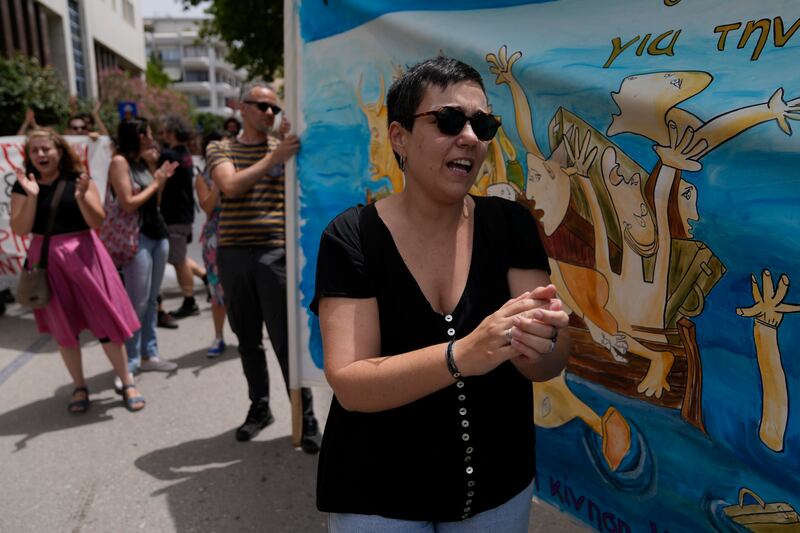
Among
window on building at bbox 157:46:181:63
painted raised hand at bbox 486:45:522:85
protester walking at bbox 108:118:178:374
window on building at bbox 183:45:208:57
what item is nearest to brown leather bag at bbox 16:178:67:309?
protester walking at bbox 108:118:178:374

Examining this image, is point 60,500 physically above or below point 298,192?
below

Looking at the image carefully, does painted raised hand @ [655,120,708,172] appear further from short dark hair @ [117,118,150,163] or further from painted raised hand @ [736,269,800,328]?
short dark hair @ [117,118,150,163]

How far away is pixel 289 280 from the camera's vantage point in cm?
307

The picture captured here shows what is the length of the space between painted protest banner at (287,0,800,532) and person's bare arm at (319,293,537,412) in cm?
82

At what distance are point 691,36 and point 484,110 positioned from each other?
0.68 m

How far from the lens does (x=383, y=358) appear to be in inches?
50.7

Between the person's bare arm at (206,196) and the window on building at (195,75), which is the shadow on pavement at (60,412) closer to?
the person's bare arm at (206,196)

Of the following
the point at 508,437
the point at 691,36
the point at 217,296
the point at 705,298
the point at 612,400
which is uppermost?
the point at 691,36

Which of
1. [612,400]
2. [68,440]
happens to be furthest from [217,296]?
[612,400]

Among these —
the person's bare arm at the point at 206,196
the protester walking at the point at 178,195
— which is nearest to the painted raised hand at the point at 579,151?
the person's bare arm at the point at 206,196

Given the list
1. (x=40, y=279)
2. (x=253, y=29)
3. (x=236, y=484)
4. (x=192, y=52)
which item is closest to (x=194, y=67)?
(x=192, y=52)

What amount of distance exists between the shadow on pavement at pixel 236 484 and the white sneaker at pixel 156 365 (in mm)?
1374

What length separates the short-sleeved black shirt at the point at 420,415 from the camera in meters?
1.34

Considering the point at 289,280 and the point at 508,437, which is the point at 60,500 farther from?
the point at 508,437
